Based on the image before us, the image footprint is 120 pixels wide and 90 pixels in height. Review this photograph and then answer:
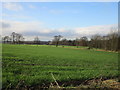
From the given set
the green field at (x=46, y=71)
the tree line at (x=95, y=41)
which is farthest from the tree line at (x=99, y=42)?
the green field at (x=46, y=71)

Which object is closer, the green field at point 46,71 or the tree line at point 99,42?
the green field at point 46,71

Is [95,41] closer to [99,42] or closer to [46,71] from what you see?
[99,42]

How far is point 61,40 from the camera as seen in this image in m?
90.8

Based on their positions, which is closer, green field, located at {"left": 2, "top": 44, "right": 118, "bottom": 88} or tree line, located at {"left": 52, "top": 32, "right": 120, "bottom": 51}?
green field, located at {"left": 2, "top": 44, "right": 118, "bottom": 88}

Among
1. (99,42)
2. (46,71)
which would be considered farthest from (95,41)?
(46,71)

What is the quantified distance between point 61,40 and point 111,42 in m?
43.8

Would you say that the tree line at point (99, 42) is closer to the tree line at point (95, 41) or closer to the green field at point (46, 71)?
the tree line at point (95, 41)

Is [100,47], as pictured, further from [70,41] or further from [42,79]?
[42,79]

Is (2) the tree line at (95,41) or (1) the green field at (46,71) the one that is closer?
(1) the green field at (46,71)

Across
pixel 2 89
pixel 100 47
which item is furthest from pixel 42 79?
pixel 100 47

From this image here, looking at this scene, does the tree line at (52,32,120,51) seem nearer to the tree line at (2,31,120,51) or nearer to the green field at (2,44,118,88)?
the tree line at (2,31,120,51)

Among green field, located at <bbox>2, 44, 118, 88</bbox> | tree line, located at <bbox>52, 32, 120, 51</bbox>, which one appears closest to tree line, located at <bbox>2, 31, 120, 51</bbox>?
tree line, located at <bbox>52, 32, 120, 51</bbox>

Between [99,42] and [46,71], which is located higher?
[99,42]

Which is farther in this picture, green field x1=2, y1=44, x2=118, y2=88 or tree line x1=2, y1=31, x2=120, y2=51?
tree line x1=2, y1=31, x2=120, y2=51
